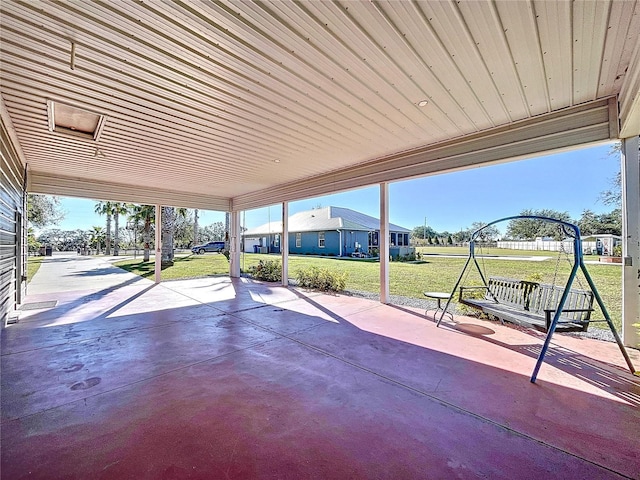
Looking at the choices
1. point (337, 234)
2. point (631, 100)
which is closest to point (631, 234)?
point (631, 100)

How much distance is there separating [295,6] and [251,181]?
6.05 m

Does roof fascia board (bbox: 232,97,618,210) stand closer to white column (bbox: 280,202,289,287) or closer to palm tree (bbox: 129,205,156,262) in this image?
white column (bbox: 280,202,289,287)

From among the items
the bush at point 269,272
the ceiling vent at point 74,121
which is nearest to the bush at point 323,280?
the bush at point 269,272

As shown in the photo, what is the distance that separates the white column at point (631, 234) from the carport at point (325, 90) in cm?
1

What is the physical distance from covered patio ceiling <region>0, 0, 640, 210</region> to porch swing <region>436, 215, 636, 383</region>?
1.49 meters

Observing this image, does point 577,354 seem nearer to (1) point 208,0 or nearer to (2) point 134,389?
(2) point 134,389

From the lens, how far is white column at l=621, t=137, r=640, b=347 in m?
3.28

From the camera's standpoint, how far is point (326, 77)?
9.51ft

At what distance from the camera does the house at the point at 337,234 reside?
62.9 ft

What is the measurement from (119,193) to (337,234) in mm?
13350

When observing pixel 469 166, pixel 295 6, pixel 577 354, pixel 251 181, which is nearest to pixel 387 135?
pixel 469 166

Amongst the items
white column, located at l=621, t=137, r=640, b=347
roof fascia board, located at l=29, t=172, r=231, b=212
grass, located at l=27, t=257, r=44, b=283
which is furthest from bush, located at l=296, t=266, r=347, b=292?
grass, located at l=27, t=257, r=44, b=283

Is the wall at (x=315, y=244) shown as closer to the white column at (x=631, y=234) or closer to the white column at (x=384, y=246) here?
the white column at (x=384, y=246)

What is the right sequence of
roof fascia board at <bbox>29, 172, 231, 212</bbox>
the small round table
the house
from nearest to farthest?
the small round table → roof fascia board at <bbox>29, 172, 231, 212</bbox> → the house
